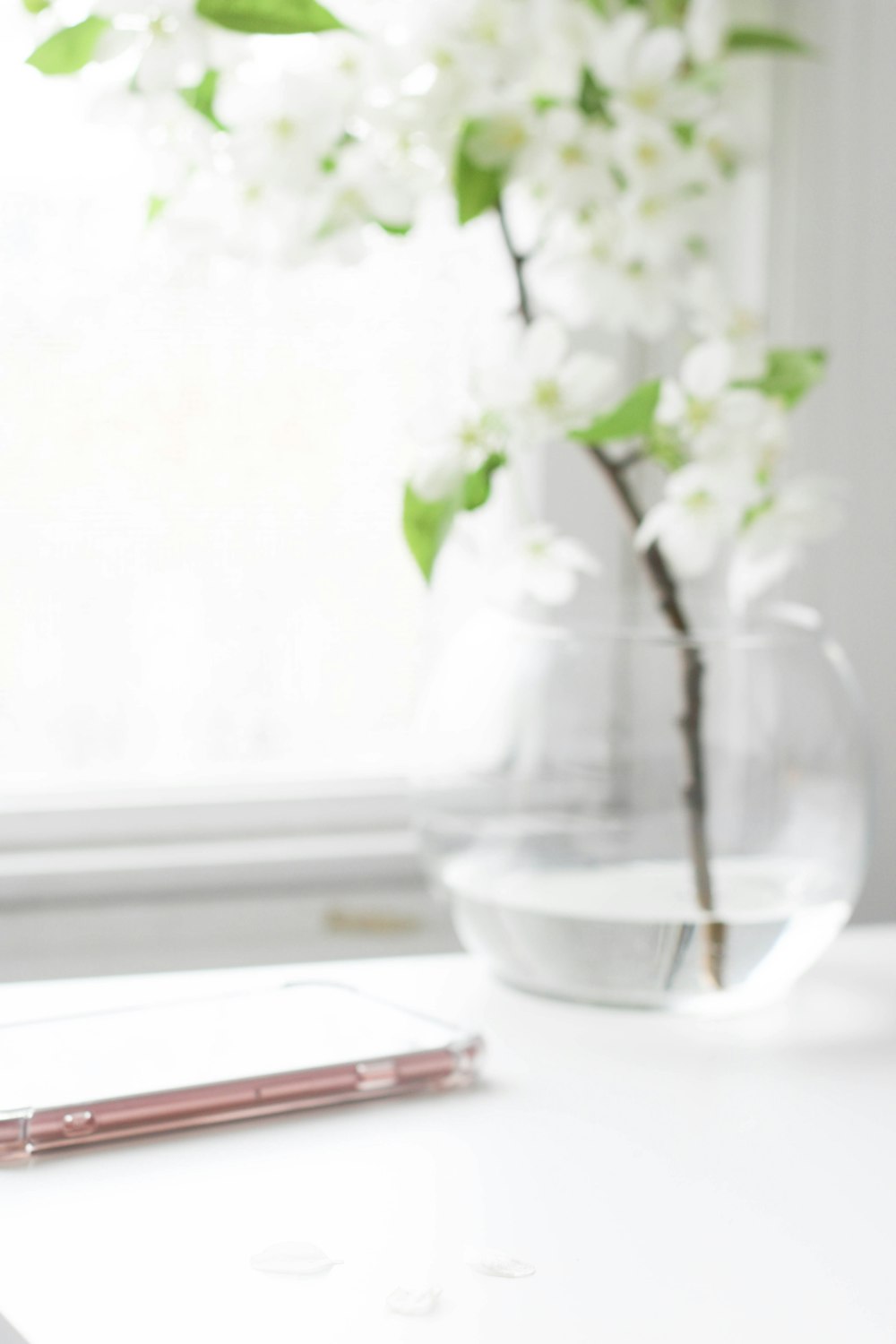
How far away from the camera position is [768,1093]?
58cm

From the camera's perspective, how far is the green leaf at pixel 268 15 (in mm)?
563

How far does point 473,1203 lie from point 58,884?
598mm

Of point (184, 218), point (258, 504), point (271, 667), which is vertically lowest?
point (271, 667)

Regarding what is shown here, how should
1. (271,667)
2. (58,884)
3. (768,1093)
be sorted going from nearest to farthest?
(768,1093), (58,884), (271,667)

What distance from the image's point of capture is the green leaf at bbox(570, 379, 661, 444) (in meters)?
0.61

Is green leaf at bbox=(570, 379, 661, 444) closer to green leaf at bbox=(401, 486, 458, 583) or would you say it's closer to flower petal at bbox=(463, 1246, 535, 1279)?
green leaf at bbox=(401, 486, 458, 583)

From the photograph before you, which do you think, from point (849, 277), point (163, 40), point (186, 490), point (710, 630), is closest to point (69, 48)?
point (163, 40)

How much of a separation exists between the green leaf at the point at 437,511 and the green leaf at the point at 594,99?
0.12 metres

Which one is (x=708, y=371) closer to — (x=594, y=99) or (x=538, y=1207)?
(x=594, y=99)

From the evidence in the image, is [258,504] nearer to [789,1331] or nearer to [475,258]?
[475,258]

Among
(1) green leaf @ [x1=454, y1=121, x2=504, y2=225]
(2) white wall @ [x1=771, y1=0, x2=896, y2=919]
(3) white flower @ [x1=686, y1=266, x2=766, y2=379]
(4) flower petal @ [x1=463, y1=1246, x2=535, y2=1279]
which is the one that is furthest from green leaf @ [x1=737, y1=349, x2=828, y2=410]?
(2) white wall @ [x1=771, y1=0, x2=896, y2=919]

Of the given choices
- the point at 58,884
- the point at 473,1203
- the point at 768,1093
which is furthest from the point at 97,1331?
the point at 58,884

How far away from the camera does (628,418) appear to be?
0.62m

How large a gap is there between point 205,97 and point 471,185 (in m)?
0.10
